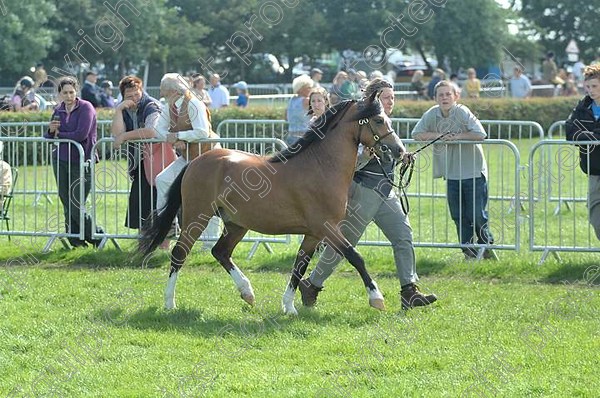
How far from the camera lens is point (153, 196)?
12.8 metres

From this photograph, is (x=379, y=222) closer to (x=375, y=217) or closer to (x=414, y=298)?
(x=375, y=217)

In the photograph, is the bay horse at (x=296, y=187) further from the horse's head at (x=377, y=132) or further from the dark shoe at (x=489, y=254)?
the dark shoe at (x=489, y=254)

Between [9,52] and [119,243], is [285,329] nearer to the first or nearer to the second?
[119,243]

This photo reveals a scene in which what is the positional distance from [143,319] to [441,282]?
3179mm

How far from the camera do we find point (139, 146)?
12.6 metres

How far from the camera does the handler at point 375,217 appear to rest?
9.80m

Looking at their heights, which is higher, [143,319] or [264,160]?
[264,160]

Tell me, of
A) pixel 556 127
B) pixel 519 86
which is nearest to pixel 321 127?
pixel 556 127

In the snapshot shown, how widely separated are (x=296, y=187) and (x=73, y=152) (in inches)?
176

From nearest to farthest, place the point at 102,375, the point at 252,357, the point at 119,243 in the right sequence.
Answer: the point at 102,375, the point at 252,357, the point at 119,243

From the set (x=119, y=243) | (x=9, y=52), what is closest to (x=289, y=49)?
Result: (x=9, y=52)

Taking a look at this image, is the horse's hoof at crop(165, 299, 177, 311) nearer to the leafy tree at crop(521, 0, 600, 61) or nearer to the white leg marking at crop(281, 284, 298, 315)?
the white leg marking at crop(281, 284, 298, 315)

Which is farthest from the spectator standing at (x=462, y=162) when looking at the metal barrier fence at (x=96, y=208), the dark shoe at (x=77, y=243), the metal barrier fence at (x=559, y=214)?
the dark shoe at (x=77, y=243)

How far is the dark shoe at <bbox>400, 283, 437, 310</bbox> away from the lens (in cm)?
969
